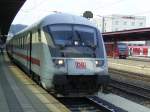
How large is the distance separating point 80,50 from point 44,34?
50.3 inches

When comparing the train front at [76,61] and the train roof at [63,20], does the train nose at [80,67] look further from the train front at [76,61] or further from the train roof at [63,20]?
the train roof at [63,20]

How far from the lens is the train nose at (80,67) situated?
532 inches

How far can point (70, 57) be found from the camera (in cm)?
1368

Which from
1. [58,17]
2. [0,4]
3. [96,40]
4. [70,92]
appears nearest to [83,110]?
[70,92]

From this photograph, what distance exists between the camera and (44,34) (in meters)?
14.4

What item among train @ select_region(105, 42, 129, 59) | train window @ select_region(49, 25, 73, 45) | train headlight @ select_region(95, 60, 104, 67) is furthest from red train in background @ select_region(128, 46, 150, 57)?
train headlight @ select_region(95, 60, 104, 67)

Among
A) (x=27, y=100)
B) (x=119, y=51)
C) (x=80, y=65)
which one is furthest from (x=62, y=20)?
(x=119, y=51)

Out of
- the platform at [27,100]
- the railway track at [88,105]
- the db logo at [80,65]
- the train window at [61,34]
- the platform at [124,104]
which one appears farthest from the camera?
the train window at [61,34]

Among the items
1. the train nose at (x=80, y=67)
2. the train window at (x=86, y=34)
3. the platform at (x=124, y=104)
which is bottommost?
the platform at (x=124, y=104)

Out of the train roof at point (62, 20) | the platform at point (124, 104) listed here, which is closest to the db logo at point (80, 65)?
the platform at point (124, 104)

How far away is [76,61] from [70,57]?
22 centimetres

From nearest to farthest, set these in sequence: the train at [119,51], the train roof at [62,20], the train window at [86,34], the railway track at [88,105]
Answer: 1. the railway track at [88,105]
2. the train window at [86,34]
3. the train roof at [62,20]
4. the train at [119,51]

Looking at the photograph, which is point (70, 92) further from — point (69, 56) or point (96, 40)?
point (96, 40)

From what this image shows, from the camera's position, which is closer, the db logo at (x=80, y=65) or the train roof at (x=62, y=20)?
the db logo at (x=80, y=65)
